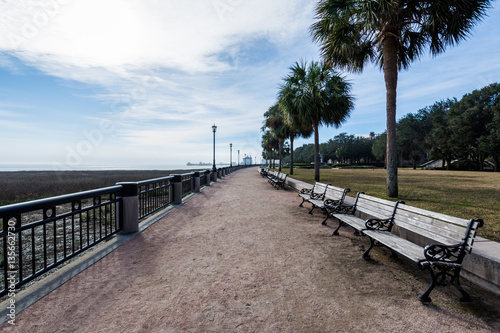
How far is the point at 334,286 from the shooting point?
10.4 feet

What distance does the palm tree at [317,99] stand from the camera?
668 inches

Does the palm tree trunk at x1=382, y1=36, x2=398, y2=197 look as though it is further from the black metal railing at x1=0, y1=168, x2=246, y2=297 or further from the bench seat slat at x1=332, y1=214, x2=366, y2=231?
the black metal railing at x1=0, y1=168, x2=246, y2=297

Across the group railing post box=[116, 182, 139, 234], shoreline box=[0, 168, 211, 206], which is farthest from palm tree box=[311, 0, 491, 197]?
shoreline box=[0, 168, 211, 206]

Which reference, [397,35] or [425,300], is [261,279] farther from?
[397,35]

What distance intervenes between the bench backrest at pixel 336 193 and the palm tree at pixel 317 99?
9.41 meters

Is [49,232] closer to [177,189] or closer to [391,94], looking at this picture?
[177,189]

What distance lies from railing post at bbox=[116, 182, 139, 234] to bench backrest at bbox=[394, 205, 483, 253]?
5186 millimetres

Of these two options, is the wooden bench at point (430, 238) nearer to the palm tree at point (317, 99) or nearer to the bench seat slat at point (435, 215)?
the bench seat slat at point (435, 215)

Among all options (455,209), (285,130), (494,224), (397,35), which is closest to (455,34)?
(397,35)

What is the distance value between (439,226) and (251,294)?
2.65m

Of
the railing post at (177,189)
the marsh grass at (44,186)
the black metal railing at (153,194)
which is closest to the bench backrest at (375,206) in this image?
the black metal railing at (153,194)

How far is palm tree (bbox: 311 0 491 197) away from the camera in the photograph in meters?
8.15

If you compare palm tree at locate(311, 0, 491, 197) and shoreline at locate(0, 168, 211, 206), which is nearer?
palm tree at locate(311, 0, 491, 197)

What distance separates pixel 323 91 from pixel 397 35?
26.4 ft
